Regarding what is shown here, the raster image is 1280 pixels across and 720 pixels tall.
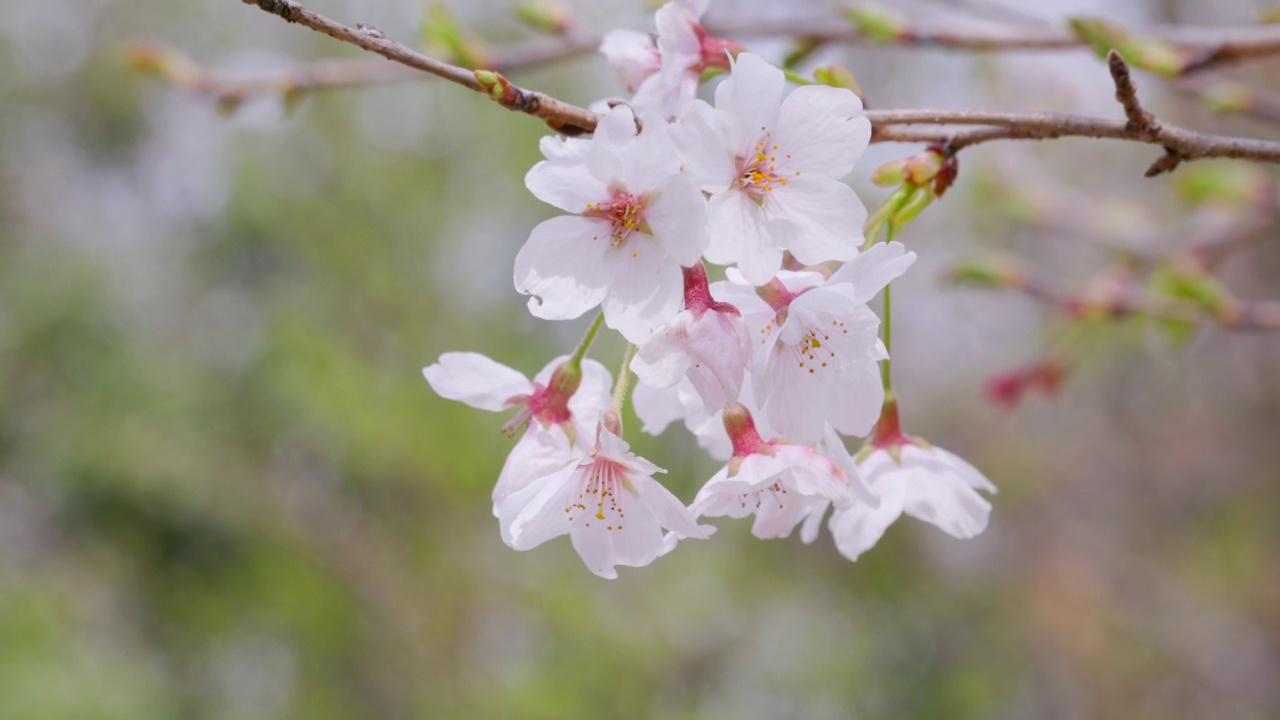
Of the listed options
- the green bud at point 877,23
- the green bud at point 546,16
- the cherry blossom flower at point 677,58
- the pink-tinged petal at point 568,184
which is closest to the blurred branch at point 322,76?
the green bud at point 546,16

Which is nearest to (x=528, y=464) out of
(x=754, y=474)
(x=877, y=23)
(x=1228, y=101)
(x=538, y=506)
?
(x=538, y=506)

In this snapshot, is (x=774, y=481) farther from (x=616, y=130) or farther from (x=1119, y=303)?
(x=1119, y=303)

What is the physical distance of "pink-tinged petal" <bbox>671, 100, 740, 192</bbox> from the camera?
0.47m

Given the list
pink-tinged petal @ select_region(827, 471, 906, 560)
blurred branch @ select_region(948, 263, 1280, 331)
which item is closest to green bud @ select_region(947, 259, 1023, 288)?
blurred branch @ select_region(948, 263, 1280, 331)

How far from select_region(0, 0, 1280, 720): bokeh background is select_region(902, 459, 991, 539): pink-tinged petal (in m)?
2.41

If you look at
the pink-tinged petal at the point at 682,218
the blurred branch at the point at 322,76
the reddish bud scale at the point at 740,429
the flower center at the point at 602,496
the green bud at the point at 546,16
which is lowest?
the flower center at the point at 602,496

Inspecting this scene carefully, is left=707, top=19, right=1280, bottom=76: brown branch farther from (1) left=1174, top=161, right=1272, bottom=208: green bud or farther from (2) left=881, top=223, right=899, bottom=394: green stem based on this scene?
(2) left=881, top=223, right=899, bottom=394: green stem

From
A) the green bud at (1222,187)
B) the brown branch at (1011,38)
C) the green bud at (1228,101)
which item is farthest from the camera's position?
the green bud at (1222,187)

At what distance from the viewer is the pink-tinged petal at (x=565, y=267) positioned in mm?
513

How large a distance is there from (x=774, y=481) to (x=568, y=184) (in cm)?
22

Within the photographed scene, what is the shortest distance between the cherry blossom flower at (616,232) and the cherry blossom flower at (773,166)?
0.02 meters

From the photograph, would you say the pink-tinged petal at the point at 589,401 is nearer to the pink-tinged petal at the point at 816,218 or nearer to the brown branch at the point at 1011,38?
the pink-tinged petal at the point at 816,218

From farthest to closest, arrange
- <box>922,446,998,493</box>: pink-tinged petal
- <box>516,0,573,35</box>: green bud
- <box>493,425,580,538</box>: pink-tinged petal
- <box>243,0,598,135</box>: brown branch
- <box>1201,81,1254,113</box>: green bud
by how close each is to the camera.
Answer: <box>516,0,573,35</box>: green bud → <box>1201,81,1254,113</box>: green bud → <box>922,446,998,493</box>: pink-tinged petal → <box>493,425,580,538</box>: pink-tinged petal → <box>243,0,598,135</box>: brown branch

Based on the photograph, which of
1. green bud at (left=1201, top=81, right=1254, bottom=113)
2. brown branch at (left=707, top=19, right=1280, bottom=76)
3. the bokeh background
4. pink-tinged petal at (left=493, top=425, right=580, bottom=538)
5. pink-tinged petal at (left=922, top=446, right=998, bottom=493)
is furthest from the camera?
the bokeh background
